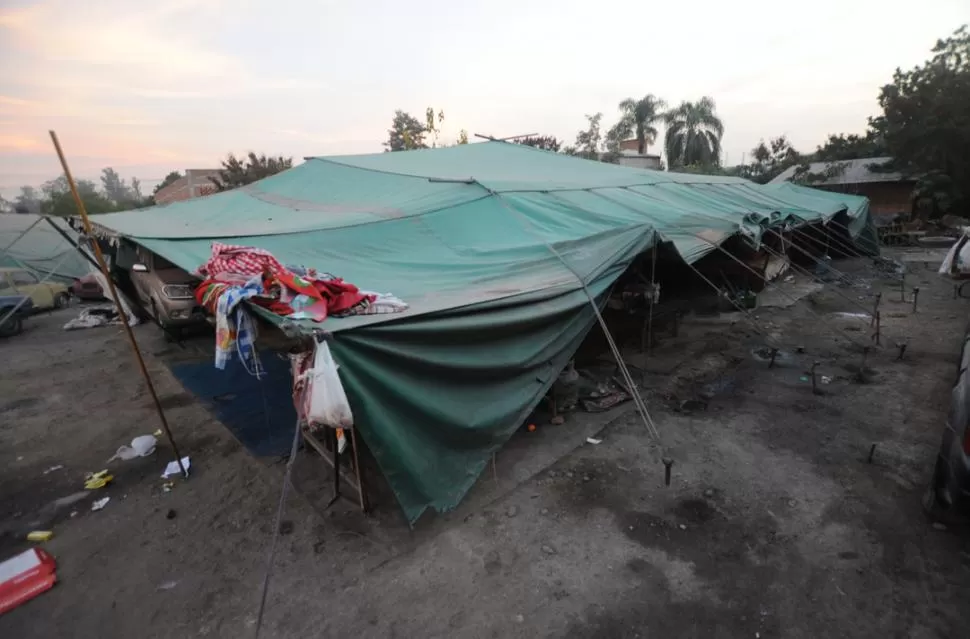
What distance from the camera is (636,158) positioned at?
94.2 feet

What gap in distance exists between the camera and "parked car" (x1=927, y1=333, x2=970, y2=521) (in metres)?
3.25

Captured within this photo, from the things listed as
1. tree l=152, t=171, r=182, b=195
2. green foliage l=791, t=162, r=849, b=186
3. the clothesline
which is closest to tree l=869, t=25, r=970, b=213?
green foliage l=791, t=162, r=849, b=186

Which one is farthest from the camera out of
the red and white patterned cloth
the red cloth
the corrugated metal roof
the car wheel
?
the corrugated metal roof

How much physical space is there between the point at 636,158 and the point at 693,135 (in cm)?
498

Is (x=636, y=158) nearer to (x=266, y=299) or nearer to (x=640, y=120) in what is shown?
(x=640, y=120)

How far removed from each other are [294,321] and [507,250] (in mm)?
2829

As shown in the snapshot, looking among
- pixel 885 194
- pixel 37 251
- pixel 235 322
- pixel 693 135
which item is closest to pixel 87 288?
pixel 37 251

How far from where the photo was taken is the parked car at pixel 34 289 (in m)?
11.5

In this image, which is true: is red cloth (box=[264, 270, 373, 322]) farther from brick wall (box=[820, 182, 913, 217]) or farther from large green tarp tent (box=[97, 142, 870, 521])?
brick wall (box=[820, 182, 913, 217])

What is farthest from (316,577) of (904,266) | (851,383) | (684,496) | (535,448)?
(904,266)

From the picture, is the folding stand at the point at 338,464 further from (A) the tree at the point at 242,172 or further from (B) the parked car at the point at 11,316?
(A) the tree at the point at 242,172

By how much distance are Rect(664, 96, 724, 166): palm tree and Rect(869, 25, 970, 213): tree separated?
900 centimetres

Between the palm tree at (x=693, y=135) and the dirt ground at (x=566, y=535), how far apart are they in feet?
92.9

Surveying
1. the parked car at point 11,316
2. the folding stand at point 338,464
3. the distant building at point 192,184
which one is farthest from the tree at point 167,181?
the folding stand at point 338,464
